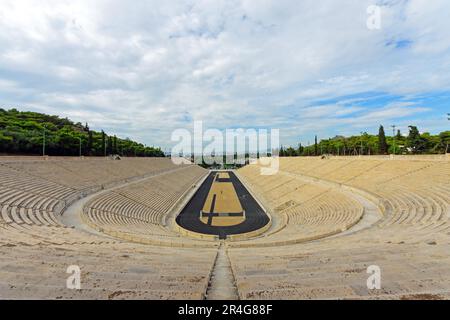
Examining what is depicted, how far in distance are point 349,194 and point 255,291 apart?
57.7ft

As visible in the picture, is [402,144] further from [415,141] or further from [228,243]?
[228,243]

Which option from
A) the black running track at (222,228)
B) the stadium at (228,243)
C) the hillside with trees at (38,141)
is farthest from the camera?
the hillside with trees at (38,141)

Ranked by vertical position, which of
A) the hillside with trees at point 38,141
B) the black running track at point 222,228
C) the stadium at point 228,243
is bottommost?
the black running track at point 222,228

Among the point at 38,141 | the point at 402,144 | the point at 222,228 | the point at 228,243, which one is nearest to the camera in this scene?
the point at 228,243

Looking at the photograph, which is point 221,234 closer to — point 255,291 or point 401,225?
point 401,225

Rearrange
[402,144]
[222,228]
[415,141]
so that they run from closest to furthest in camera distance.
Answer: [222,228], [415,141], [402,144]

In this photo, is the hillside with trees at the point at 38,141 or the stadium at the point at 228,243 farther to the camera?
the hillside with trees at the point at 38,141

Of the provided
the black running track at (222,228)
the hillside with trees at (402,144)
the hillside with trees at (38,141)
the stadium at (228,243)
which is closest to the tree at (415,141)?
the hillside with trees at (402,144)

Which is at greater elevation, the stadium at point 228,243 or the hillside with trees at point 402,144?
the hillside with trees at point 402,144

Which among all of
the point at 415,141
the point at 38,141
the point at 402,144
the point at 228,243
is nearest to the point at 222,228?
the point at 228,243

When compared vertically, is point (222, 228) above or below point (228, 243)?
below

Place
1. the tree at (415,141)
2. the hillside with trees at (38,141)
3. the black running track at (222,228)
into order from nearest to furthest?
the black running track at (222,228)
the hillside with trees at (38,141)
the tree at (415,141)

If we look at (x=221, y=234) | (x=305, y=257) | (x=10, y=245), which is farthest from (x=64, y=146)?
(x=305, y=257)

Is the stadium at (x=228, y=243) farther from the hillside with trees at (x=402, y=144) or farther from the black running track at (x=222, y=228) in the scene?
the hillside with trees at (x=402, y=144)
